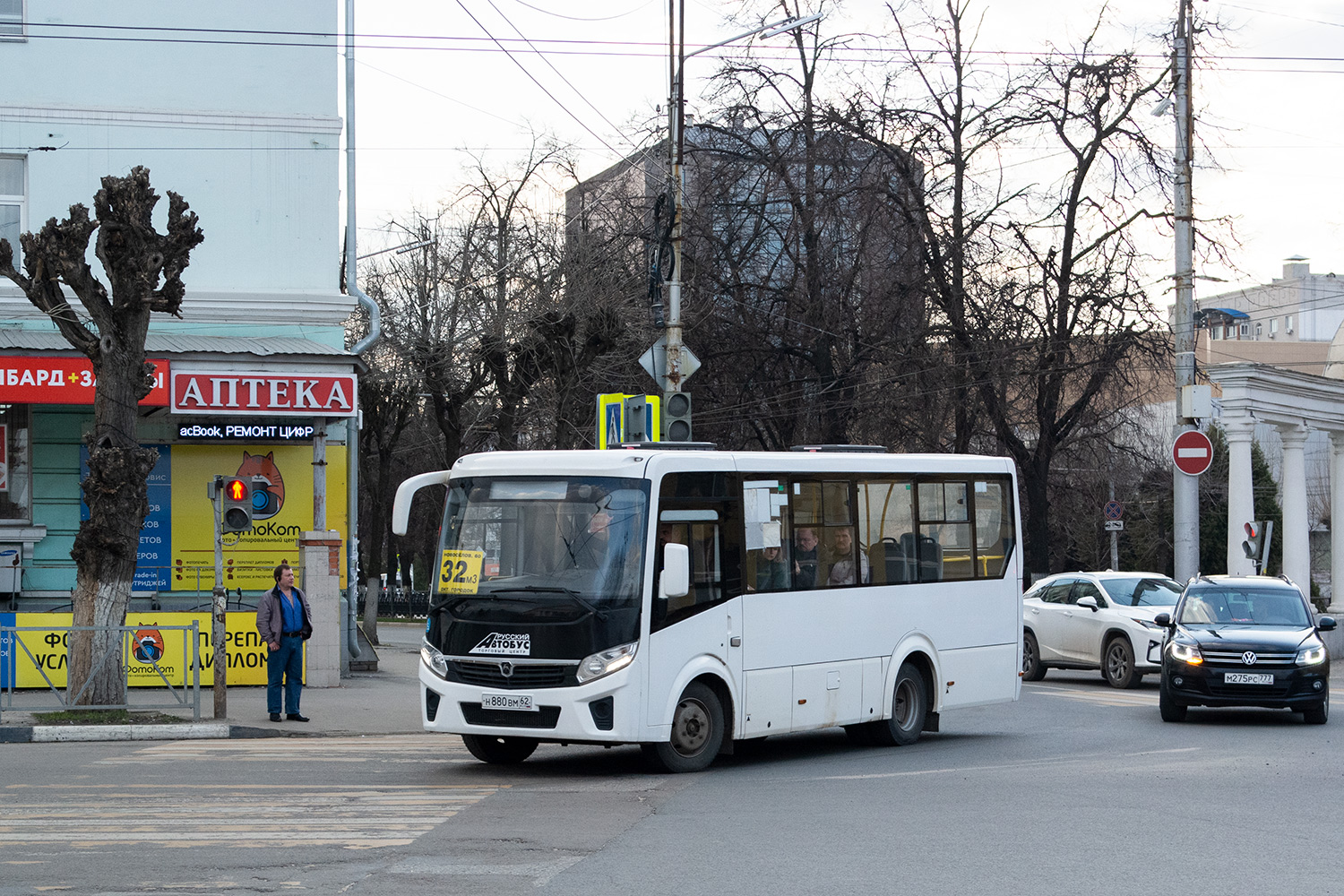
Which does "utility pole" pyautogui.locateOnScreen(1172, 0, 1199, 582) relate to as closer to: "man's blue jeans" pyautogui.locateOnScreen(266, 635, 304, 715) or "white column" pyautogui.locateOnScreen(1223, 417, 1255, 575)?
"white column" pyautogui.locateOnScreen(1223, 417, 1255, 575)

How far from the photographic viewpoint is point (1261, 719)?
17750mm

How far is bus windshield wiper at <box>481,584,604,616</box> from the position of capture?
12.1m

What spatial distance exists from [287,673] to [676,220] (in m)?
8.12

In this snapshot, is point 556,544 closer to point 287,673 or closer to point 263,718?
point 287,673

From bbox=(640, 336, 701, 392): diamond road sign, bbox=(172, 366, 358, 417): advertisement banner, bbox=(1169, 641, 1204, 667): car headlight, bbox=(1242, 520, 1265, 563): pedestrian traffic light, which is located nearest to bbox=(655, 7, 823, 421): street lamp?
bbox=(640, 336, 701, 392): diamond road sign

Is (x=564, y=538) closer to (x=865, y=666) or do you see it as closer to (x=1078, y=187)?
(x=865, y=666)

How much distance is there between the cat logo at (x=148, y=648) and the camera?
19.4 m

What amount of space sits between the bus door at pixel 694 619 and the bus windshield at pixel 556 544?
0.88 feet

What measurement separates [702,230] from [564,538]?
2162cm

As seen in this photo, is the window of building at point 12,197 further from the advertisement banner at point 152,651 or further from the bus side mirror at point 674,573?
the bus side mirror at point 674,573

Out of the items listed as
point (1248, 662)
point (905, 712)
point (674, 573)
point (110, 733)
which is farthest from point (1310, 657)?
point (110, 733)

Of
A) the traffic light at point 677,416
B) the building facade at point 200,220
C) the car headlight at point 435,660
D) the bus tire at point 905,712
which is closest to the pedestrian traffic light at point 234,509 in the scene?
the building facade at point 200,220

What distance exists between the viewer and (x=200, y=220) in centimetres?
2250

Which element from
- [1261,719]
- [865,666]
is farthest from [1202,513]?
[865,666]
